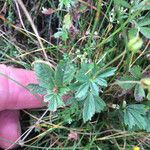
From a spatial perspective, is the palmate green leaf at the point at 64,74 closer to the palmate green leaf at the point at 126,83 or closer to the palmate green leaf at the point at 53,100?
the palmate green leaf at the point at 53,100

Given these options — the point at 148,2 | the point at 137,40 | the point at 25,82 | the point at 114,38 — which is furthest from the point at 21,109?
the point at 137,40

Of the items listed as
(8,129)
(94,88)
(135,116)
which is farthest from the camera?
(8,129)

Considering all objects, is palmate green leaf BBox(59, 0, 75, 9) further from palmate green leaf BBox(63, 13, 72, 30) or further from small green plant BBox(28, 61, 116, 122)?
small green plant BBox(28, 61, 116, 122)

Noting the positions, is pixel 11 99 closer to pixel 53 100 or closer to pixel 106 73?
pixel 53 100

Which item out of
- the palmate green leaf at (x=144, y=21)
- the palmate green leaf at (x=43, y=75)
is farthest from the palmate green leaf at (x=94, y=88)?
the palmate green leaf at (x=144, y=21)

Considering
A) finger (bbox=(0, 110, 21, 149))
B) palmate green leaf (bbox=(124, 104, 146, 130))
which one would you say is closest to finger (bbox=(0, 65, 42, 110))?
finger (bbox=(0, 110, 21, 149))

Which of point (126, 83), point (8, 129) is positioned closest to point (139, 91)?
point (126, 83)
